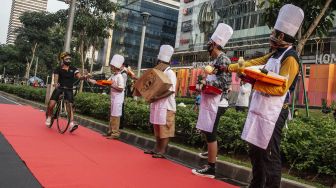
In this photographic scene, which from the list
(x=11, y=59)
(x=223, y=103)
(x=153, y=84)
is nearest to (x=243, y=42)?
(x=11, y=59)

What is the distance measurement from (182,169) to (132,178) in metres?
1.22

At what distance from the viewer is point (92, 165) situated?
18.7ft

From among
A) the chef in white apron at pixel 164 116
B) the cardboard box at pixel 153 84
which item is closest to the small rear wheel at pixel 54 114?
the cardboard box at pixel 153 84

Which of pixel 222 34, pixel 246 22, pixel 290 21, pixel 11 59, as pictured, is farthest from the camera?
pixel 11 59

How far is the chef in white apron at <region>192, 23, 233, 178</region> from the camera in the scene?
566 centimetres

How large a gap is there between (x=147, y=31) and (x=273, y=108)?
94.0 m

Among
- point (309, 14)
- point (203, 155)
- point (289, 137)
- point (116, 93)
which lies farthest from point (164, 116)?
point (309, 14)

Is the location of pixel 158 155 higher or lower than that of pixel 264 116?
lower

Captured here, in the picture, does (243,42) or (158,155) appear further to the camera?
(243,42)

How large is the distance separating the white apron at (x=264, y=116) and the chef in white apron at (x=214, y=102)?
181 cm

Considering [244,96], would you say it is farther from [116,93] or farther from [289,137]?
[289,137]

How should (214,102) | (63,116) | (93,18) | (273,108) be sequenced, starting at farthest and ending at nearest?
(93,18)
(63,116)
(214,102)
(273,108)

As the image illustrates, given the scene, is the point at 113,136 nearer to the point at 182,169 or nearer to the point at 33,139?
the point at 33,139

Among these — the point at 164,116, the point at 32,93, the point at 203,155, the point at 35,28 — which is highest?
the point at 35,28
